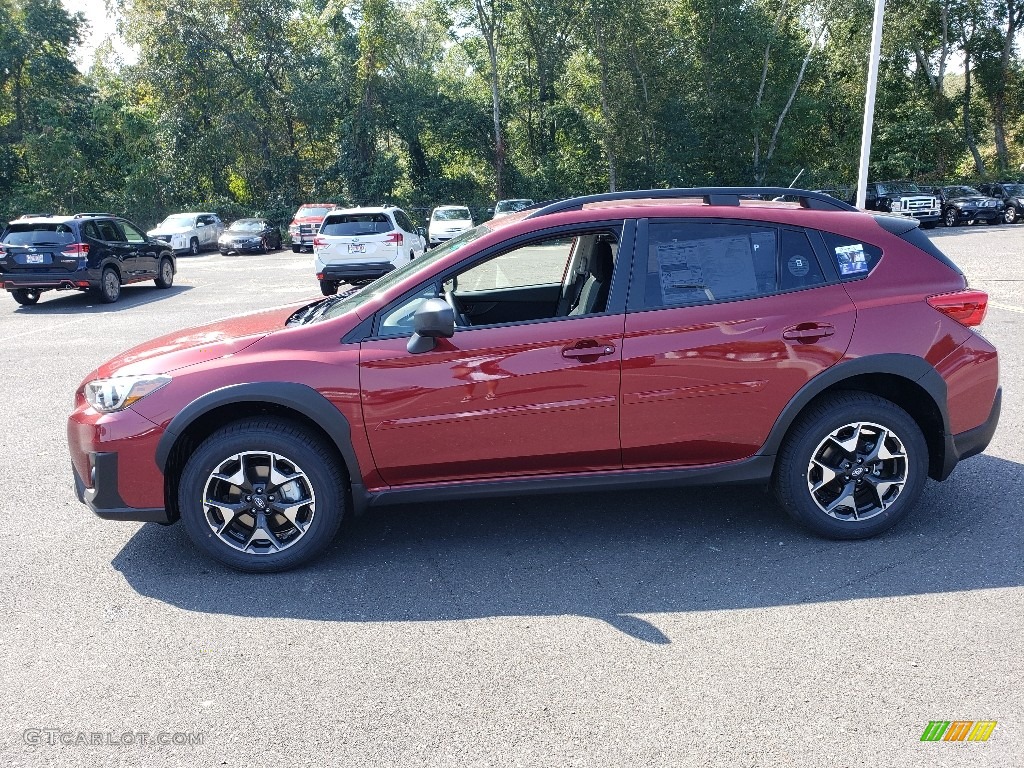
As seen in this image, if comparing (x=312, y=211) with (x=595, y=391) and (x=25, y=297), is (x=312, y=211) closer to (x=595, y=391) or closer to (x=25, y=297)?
(x=25, y=297)

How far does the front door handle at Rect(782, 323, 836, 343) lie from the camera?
4.18m

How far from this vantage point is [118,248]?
16.6 m

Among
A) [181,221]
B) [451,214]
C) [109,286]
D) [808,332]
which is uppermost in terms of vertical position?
[181,221]

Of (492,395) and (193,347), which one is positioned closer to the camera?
(492,395)

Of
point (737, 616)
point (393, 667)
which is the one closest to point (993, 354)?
point (737, 616)

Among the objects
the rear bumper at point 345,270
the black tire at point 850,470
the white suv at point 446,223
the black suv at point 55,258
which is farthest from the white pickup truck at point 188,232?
the black tire at point 850,470

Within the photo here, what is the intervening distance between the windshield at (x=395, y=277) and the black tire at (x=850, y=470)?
1891mm

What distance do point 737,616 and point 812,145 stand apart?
147 feet

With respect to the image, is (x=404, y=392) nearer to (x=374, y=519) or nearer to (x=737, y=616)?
(x=374, y=519)

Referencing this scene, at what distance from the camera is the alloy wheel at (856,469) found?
A: 4277 millimetres

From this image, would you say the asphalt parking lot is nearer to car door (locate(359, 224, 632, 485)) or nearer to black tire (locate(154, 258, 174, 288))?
car door (locate(359, 224, 632, 485))

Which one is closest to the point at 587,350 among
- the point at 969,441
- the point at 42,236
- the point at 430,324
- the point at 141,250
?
the point at 430,324

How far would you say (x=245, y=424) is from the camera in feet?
13.5

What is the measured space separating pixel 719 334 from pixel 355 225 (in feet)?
43.6
